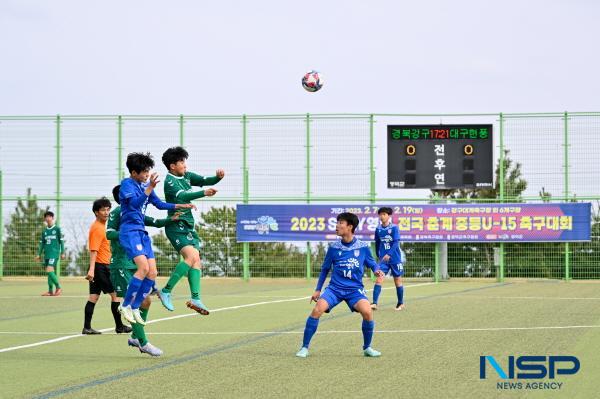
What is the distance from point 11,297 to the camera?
26.7 metres

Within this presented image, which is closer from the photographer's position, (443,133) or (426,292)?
(426,292)

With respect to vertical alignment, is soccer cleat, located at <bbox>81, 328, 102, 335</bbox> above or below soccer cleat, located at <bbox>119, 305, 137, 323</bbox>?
below

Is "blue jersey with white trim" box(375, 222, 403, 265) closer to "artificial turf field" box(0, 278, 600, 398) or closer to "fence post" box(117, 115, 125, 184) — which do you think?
"artificial turf field" box(0, 278, 600, 398)

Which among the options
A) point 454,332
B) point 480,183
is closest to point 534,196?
point 480,183

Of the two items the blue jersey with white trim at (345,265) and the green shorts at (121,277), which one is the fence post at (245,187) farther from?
the blue jersey with white trim at (345,265)

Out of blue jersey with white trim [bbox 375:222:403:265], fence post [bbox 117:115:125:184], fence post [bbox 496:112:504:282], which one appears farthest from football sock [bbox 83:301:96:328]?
fence post [bbox 496:112:504:282]

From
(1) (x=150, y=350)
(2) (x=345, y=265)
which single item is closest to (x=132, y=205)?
(1) (x=150, y=350)

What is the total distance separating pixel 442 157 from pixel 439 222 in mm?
2310

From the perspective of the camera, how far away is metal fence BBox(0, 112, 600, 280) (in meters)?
36.1

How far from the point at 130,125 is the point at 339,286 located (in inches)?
1031

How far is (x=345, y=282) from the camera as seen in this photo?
12734 mm

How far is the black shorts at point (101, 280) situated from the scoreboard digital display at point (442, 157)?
63.6 feet

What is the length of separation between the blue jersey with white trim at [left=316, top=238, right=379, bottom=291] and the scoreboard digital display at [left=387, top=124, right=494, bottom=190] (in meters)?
22.1

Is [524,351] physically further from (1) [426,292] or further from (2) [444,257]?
(2) [444,257]
